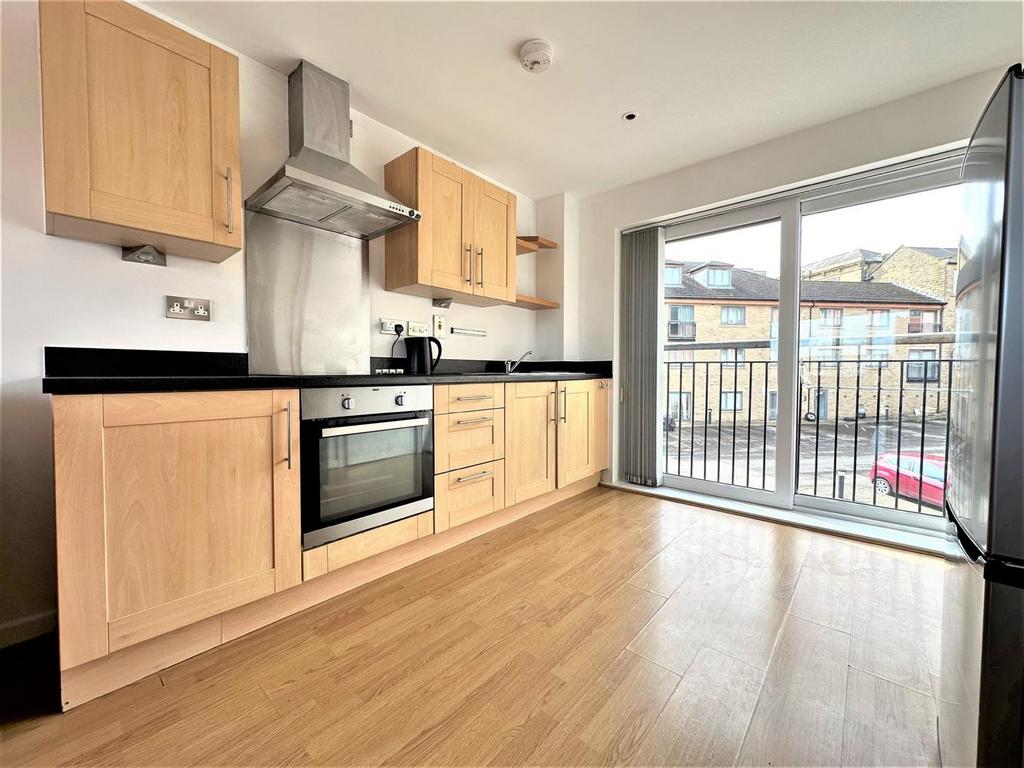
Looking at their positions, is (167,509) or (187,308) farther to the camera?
(187,308)

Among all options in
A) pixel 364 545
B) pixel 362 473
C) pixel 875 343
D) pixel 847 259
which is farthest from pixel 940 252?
pixel 364 545

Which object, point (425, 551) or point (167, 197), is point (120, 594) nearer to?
point (425, 551)

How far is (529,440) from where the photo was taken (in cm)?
254

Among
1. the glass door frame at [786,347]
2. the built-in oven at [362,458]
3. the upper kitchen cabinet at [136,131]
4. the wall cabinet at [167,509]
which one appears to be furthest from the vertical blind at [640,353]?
the upper kitchen cabinet at [136,131]

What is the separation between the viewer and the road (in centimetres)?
251

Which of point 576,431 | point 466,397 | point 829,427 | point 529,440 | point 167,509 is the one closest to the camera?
point 167,509

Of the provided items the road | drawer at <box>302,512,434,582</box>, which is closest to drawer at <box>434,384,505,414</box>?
drawer at <box>302,512,434,582</box>

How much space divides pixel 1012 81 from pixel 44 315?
264 centimetres

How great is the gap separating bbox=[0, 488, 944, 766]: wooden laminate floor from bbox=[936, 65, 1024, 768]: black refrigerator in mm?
368

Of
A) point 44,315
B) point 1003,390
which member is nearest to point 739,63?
point 1003,390

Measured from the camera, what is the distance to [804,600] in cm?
165

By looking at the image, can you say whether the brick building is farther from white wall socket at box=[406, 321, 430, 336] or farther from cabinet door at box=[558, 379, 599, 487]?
white wall socket at box=[406, 321, 430, 336]

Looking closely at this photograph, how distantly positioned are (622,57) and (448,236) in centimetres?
121

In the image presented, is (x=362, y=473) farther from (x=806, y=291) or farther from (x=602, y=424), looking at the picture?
(x=806, y=291)
